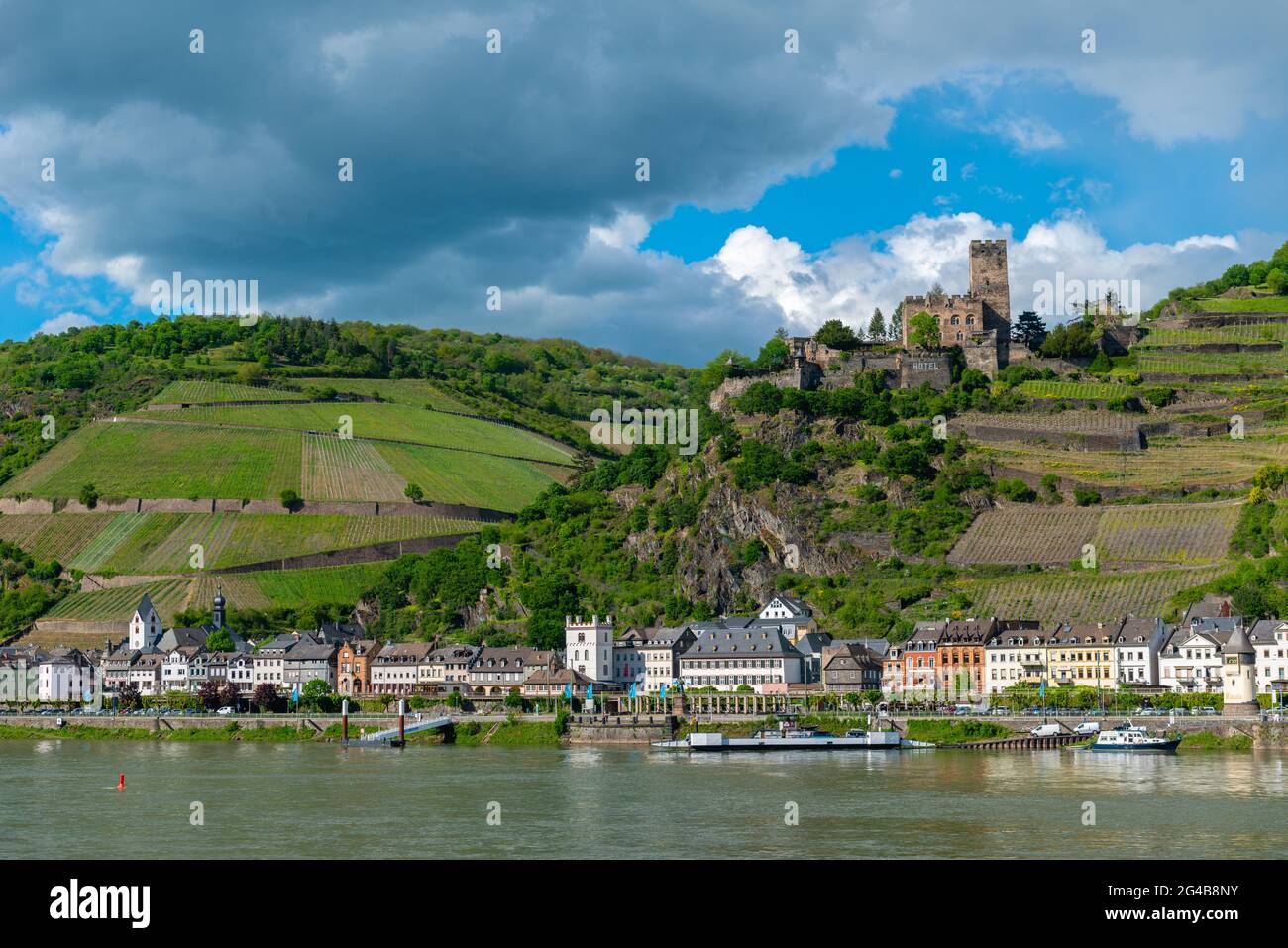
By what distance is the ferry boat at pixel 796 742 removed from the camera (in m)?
72.6

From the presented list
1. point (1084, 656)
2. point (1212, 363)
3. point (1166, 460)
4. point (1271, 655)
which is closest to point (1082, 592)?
point (1084, 656)

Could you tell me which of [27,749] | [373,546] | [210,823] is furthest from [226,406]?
[210,823]

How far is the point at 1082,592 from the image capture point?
9119 centimetres

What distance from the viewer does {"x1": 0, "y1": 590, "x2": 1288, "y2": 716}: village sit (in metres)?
81.2

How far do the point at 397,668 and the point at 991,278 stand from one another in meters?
56.1

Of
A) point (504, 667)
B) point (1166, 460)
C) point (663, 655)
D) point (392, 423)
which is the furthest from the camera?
point (392, 423)

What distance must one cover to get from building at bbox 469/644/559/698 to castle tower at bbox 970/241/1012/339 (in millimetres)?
49995

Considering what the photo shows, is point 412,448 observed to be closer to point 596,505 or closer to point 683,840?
point 596,505

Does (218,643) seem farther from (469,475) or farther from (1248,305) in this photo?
(1248,305)

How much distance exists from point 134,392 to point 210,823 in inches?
5025

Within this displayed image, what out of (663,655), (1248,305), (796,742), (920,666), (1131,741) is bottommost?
(796,742)

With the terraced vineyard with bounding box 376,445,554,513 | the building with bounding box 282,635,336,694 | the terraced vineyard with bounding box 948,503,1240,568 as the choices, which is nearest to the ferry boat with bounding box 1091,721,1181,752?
the terraced vineyard with bounding box 948,503,1240,568

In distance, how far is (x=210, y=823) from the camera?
42188 mm

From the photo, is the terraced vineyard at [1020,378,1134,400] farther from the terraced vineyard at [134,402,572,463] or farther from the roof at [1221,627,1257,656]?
the terraced vineyard at [134,402,572,463]
